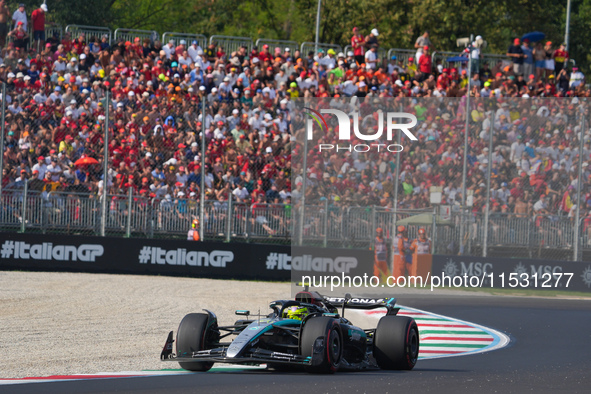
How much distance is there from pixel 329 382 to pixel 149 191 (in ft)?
39.5

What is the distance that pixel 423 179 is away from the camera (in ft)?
63.3

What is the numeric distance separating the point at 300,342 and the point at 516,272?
11.7 m

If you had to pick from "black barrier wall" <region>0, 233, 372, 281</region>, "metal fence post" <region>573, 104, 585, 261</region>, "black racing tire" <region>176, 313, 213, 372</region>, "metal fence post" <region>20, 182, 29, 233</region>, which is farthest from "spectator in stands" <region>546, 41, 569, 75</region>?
"black racing tire" <region>176, 313, 213, 372</region>

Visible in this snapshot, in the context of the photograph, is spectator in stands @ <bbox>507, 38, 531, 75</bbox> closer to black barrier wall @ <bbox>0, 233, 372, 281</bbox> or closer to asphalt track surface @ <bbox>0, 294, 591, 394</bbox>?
black barrier wall @ <bbox>0, 233, 372, 281</bbox>

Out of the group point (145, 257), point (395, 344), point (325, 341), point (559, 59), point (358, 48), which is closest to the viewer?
point (325, 341)

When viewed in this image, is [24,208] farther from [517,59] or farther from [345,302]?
[517,59]

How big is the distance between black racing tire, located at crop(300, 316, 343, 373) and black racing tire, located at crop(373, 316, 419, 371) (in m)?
0.68

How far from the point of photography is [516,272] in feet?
64.0

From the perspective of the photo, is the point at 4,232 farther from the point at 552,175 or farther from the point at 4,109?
the point at 552,175

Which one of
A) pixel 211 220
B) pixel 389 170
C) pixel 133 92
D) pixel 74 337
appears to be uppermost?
pixel 133 92

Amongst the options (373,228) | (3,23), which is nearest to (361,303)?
(373,228)

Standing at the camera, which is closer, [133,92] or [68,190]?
[68,190]

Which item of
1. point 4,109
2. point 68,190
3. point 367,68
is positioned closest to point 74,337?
point 68,190

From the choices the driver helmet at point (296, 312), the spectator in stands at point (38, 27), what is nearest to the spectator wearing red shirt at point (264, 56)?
the spectator in stands at point (38, 27)
